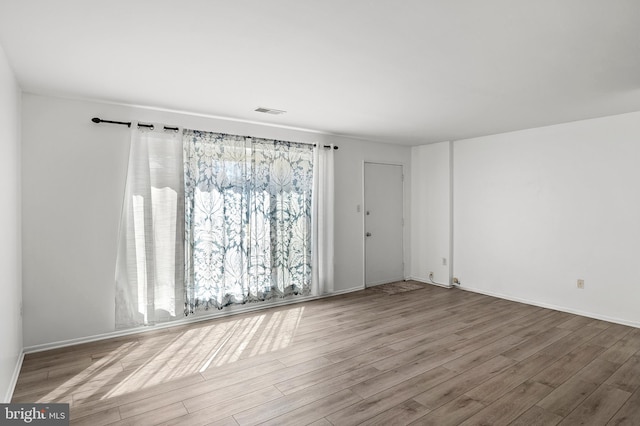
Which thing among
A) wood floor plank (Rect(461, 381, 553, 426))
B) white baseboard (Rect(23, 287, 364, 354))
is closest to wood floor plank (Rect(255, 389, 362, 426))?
wood floor plank (Rect(461, 381, 553, 426))

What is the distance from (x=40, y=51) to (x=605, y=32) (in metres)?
3.68

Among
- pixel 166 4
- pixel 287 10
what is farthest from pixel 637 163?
pixel 166 4

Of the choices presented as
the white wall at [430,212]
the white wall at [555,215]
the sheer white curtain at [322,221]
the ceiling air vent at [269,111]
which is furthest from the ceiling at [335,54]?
the white wall at [430,212]

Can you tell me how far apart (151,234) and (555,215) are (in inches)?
200

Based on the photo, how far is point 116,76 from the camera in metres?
2.89

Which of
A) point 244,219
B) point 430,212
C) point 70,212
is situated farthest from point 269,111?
point 430,212

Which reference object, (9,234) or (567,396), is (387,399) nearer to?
(567,396)

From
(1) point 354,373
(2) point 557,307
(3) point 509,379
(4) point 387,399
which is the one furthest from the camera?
(2) point 557,307

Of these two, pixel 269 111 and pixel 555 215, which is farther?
pixel 555 215

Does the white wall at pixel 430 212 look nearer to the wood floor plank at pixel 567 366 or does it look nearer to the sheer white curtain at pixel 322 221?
the sheer white curtain at pixel 322 221

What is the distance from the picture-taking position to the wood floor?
2.36 metres

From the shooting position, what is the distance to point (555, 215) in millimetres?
4672

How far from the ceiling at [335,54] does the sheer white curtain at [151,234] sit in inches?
20.2

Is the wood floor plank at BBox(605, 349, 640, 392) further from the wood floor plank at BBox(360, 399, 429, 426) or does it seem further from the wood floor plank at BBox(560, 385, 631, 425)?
the wood floor plank at BBox(360, 399, 429, 426)
